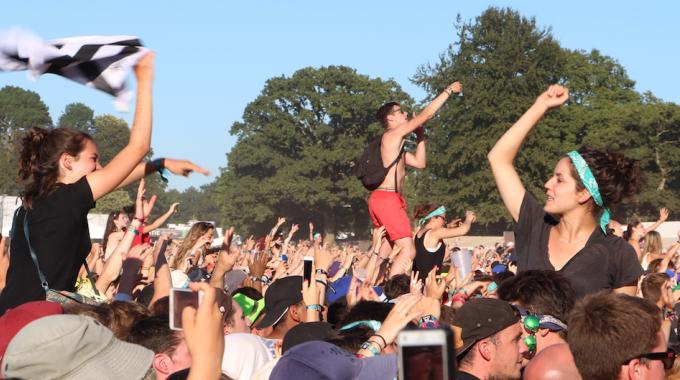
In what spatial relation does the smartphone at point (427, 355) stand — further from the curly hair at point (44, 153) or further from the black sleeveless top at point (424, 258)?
the black sleeveless top at point (424, 258)

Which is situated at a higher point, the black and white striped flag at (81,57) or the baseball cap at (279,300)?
the black and white striped flag at (81,57)

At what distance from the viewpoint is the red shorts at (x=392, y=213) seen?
10570 millimetres

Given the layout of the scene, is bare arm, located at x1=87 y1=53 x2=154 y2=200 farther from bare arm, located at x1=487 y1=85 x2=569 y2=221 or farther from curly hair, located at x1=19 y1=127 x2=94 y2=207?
bare arm, located at x1=487 y1=85 x2=569 y2=221

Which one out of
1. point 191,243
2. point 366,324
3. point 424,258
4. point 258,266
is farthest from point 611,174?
point 424,258

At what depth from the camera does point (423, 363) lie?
205 cm

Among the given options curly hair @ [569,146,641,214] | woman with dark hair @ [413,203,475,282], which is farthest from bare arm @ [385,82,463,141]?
curly hair @ [569,146,641,214]

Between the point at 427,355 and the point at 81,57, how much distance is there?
380 cm

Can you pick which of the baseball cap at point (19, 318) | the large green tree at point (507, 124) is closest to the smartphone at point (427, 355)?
the baseball cap at point (19, 318)

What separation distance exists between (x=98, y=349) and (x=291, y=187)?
86.2 meters

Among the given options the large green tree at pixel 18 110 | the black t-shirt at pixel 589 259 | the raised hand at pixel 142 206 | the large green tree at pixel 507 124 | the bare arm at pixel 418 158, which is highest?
the large green tree at pixel 18 110

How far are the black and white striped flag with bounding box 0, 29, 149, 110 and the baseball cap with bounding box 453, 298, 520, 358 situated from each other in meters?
1.98

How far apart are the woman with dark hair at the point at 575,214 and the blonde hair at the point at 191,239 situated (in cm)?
453

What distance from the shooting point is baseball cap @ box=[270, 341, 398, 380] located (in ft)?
12.4

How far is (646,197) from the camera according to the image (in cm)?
7200
